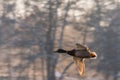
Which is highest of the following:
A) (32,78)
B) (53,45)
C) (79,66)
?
(79,66)

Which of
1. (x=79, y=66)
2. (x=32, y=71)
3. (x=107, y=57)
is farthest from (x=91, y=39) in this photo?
(x=79, y=66)

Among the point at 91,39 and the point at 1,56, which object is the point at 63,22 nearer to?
the point at 91,39

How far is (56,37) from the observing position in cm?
2694

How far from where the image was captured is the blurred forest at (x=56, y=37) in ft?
84.2

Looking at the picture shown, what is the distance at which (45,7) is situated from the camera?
26500 mm

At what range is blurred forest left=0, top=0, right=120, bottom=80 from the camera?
84.2ft

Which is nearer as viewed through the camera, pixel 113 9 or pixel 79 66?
pixel 79 66

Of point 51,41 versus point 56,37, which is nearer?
point 51,41

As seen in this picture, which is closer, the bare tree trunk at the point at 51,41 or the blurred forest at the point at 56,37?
the blurred forest at the point at 56,37

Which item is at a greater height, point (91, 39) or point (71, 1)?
point (71, 1)

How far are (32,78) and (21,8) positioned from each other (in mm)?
3366

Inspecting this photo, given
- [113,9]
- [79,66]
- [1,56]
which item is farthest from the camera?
[1,56]

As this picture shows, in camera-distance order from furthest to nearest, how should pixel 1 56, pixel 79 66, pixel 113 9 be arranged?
1. pixel 1 56
2. pixel 113 9
3. pixel 79 66

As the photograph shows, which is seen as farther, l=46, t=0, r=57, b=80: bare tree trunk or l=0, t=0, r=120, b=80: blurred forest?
l=46, t=0, r=57, b=80: bare tree trunk
